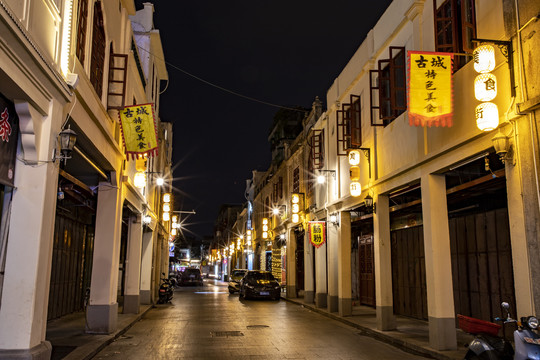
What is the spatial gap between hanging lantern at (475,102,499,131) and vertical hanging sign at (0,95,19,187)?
8089 mm

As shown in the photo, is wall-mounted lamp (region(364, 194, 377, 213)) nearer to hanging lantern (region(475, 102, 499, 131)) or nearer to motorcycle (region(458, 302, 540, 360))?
hanging lantern (region(475, 102, 499, 131))

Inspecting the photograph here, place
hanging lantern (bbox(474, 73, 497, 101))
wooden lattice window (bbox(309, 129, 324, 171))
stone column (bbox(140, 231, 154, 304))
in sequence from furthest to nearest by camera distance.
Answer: stone column (bbox(140, 231, 154, 304)) → wooden lattice window (bbox(309, 129, 324, 171)) → hanging lantern (bbox(474, 73, 497, 101))

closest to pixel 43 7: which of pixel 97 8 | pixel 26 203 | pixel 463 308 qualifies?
pixel 26 203

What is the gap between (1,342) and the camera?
7.09 meters

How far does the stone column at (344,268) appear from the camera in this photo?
17.9m

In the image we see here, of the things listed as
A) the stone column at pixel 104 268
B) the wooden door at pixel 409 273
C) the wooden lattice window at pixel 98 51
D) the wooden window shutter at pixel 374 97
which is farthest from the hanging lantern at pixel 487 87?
the stone column at pixel 104 268

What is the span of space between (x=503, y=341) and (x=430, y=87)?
5374mm

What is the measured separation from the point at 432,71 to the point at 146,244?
1727 cm

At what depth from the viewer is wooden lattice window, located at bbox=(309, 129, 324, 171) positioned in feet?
73.3

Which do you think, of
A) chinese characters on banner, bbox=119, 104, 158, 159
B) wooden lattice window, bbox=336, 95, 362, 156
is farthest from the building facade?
wooden lattice window, bbox=336, 95, 362, 156

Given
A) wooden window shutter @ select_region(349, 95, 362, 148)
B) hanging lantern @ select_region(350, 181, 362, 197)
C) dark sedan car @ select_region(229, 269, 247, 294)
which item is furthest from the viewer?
Result: dark sedan car @ select_region(229, 269, 247, 294)

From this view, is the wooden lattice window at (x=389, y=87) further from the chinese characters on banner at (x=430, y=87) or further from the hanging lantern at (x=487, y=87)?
the hanging lantern at (x=487, y=87)

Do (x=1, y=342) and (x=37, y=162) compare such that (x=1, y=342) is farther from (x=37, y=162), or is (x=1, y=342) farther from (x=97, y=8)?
(x=97, y=8)

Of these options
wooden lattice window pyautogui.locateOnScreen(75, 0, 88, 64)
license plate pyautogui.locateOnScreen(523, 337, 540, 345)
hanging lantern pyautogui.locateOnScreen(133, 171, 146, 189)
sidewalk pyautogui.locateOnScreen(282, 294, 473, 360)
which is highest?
wooden lattice window pyautogui.locateOnScreen(75, 0, 88, 64)
